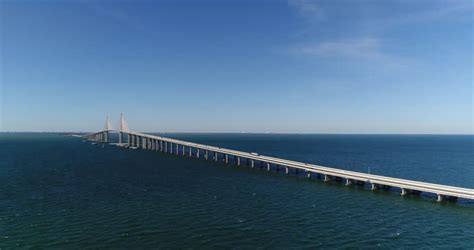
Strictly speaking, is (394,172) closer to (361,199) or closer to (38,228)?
(361,199)

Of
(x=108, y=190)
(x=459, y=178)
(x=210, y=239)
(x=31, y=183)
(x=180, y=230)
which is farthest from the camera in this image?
(x=459, y=178)

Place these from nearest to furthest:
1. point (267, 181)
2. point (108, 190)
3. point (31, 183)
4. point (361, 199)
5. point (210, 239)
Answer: point (210, 239) → point (361, 199) → point (108, 190) → point (31, 183) → point (267, 181)

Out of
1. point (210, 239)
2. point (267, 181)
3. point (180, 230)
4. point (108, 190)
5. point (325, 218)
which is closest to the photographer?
point (210, 239)

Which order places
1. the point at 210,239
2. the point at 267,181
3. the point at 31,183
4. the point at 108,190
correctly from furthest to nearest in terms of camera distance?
the point at 267,181, the point at 31,183, the point at 108,190, the point at 210,239

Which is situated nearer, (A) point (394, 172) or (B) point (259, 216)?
(B) point (259, 216)

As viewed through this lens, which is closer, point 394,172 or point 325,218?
point 325,218

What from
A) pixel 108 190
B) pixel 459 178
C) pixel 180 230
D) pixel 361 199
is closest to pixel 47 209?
pixel 108 190

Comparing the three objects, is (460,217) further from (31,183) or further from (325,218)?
(31,183)

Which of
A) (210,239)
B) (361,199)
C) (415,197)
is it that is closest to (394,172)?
(415,197)
